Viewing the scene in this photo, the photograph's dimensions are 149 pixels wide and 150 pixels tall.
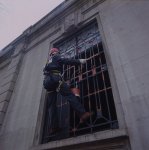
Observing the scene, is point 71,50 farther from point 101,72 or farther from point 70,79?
point 101,72

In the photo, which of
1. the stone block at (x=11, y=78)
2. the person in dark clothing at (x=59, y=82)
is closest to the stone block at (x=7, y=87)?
the stone block at (x=11, y=78)

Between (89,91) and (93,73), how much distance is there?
1.70 ft

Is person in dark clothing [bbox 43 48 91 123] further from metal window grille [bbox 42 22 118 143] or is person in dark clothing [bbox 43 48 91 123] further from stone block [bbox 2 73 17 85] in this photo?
stone block [bbox 2 73 17 85]

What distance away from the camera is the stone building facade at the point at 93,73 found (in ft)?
10.1

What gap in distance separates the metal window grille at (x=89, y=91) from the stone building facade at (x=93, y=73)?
8cm

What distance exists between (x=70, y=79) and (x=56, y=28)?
310 cm

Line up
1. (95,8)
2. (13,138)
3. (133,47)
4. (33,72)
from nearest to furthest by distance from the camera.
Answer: (133,47), (13,138), (95,8), (33,72)

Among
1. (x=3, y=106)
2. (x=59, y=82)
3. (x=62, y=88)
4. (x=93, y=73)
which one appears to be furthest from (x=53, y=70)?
(x=3, y=106)

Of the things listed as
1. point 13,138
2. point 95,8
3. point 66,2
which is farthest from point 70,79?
point 66,2

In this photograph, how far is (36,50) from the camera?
7.40 m

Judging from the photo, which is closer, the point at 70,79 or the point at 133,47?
the point at 133,47

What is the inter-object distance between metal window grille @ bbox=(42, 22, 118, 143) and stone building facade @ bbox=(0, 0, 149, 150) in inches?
3.1

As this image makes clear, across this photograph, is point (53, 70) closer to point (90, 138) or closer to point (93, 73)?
point (93, 73)

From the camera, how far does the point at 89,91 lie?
14.9 ft
